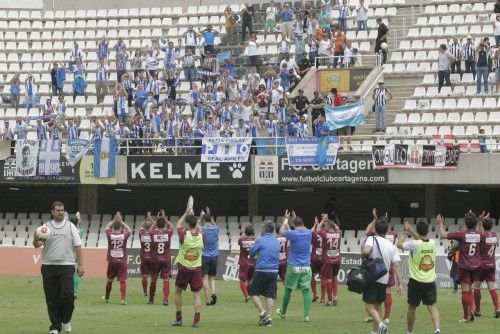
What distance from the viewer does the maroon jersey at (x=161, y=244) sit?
27531 mm

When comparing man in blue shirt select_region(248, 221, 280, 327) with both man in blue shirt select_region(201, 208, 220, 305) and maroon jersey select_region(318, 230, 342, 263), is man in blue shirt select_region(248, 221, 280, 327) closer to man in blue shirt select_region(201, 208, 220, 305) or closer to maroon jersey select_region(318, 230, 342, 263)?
man in blue shirt select_region(201, 208, 220, 305)

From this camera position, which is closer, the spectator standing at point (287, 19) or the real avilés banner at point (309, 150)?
the real avilés banner at point (309, 150)

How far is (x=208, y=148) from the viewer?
→ 3934 cm

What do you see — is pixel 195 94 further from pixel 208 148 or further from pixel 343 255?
pixel 343 255

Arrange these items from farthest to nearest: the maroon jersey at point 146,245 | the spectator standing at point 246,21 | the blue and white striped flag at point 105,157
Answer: the spectator standing at point 246,21, the blue and white striped flag at point 105,157, the maroon jersey at point 146,245

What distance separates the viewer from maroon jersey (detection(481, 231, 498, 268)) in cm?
2356

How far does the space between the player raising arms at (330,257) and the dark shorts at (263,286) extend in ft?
16.8

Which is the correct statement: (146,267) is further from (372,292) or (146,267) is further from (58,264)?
(372,292)

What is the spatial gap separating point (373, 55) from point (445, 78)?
315 centimetres

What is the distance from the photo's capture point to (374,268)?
64.2ft

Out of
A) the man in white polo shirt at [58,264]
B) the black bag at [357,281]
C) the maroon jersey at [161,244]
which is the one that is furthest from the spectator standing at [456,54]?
the man in white polo shirt at [58,264]

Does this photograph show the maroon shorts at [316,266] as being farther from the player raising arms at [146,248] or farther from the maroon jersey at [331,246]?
the player raising arms at [146,248]

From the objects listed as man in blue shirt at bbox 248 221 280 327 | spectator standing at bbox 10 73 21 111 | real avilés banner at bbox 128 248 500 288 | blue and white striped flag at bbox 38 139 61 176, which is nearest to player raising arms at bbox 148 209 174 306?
man in blue shirt at bbox 248 221 280 327

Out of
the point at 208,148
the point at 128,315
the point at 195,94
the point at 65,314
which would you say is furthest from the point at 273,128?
the point at 65,314
